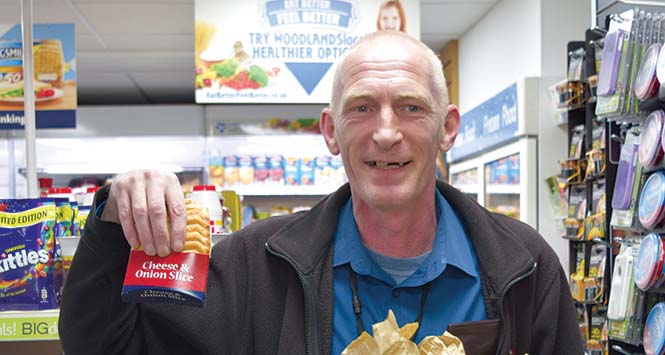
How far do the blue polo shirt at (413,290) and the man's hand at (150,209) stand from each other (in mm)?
489

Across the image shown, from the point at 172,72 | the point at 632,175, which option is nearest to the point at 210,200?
the point at 632,175

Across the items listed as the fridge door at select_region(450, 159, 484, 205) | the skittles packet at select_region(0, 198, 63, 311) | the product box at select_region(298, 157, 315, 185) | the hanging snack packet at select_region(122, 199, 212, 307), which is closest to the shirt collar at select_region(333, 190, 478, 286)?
the hanging snack packet at select_region(122, 199, 212, 307)

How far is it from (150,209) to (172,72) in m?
8.01

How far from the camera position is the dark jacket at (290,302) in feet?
4.79

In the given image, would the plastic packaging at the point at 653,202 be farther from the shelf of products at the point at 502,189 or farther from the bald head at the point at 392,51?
the shelf of products at the point at 502,189

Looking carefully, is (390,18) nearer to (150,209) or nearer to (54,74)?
(54,74)

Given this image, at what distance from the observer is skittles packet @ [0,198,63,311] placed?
201cm

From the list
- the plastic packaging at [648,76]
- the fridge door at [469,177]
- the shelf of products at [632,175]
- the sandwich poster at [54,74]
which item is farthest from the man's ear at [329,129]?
the fridge door at [469,177]

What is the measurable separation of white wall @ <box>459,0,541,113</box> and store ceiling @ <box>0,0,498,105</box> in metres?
0.16

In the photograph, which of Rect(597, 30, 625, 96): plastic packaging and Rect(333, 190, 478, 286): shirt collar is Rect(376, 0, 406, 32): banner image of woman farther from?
Rect(333, 190, 478, 286): shirt collar

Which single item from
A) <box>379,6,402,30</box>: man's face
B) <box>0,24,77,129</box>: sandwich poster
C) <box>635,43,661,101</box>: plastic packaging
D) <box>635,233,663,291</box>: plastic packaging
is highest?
<box>379,6,402,30</box>: man's face

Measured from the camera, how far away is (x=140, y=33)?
7180mm

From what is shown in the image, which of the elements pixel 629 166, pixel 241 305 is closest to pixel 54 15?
pixel 629 166

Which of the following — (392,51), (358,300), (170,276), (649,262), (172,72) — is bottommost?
(649,262)
